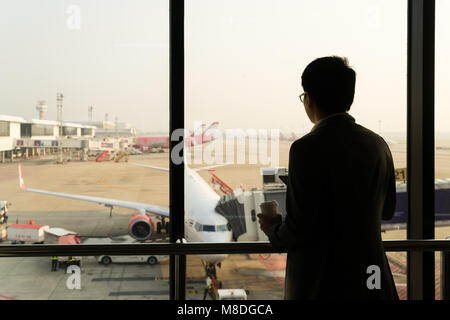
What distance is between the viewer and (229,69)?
2039mm

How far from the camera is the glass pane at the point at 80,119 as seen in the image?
1947 millimetres

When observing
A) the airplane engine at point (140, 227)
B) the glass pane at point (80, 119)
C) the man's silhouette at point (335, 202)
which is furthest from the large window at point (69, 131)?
the man's silhouette at point (335, 202)

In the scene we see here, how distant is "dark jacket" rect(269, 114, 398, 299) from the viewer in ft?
2.47

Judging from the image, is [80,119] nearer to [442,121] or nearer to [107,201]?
[107,201]

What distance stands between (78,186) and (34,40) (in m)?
0.91

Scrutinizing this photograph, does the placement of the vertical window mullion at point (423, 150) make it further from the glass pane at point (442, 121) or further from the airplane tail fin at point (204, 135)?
the airplane tail fin at point (204, 135)

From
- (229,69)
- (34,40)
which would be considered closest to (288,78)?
(229,69)

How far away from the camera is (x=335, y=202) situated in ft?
2.48

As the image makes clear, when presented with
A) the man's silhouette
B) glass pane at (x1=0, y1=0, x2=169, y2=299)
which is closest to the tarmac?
glass pane at (x1=0, y1=0, x2=169, y2=299)

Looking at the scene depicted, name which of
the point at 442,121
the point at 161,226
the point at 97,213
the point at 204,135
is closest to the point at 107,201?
the point at 97,213

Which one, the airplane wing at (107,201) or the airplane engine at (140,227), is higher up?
the airplane wing at (107,201)

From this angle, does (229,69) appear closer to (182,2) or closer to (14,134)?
(182,2)
